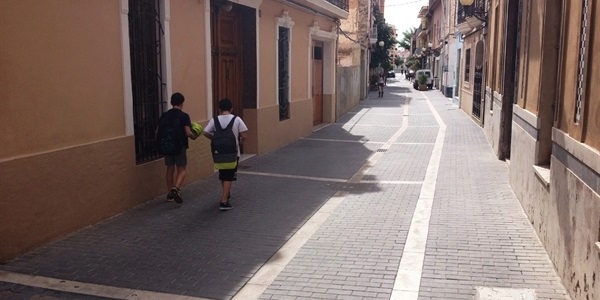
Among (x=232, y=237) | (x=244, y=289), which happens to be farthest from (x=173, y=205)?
(x=244, y=289)

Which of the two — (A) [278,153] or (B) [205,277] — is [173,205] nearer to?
(B) [205,277]

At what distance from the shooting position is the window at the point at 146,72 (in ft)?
Result: 25.7

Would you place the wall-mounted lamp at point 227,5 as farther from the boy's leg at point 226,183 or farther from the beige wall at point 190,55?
the boy's leg at point 226,183

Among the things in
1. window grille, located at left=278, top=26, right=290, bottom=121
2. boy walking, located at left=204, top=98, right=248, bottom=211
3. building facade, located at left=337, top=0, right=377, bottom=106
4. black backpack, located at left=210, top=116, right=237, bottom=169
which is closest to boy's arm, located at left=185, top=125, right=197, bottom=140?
boy walking, located at left=204, top=98, right=248, bottom=211

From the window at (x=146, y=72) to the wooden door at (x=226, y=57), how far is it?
116 inches

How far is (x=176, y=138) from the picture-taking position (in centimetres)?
769

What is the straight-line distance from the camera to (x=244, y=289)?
4969mm

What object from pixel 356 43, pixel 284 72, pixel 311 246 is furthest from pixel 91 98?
pixel 356 43

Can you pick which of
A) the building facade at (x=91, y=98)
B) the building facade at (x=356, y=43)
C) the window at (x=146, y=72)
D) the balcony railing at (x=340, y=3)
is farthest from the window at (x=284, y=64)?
the building facade at (x=356, y=43)

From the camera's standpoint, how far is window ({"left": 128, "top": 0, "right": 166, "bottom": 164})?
25.7ft

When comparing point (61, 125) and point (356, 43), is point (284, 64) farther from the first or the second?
point (356, 43)

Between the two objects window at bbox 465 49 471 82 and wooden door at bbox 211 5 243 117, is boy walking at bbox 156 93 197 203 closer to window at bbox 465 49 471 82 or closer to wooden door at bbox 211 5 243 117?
wooden door at bbox 211 5 243 117

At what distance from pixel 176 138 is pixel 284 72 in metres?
7.46

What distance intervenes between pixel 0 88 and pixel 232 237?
290 centimetres
